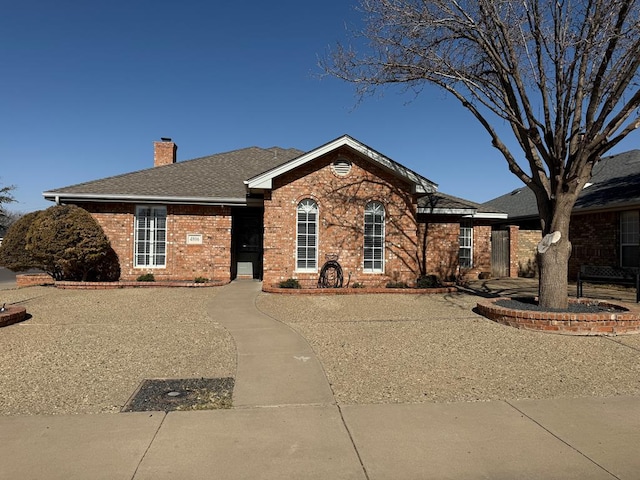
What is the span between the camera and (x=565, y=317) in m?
7.64

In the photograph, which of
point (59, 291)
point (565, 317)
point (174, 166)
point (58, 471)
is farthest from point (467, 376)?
point (174, 166)

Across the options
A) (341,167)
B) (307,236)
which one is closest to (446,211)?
(341,167)

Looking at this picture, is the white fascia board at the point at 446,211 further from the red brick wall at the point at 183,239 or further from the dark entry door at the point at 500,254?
the red brick wall at the point at 183,239

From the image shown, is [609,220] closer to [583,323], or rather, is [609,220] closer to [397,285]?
[397,285]

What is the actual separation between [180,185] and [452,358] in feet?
38.8

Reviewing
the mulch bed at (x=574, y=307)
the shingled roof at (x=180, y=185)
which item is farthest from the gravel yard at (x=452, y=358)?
the shingled roof at (x=180, y=185)

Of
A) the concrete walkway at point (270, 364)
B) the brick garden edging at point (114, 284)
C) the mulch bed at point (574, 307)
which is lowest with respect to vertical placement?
the concrete walkway at point (270, 364)

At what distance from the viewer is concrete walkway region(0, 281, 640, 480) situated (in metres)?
3.34

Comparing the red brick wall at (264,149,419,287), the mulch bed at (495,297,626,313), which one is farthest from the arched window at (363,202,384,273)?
the mulch bed at (495,297,626,313)

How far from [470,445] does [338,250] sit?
32.6 feet

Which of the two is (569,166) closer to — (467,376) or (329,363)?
(467,376)

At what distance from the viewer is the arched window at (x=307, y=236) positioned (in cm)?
1347

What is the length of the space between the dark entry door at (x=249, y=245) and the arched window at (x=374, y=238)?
14.5ft

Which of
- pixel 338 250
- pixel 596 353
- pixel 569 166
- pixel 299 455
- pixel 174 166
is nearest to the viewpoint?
pixel 299 455
